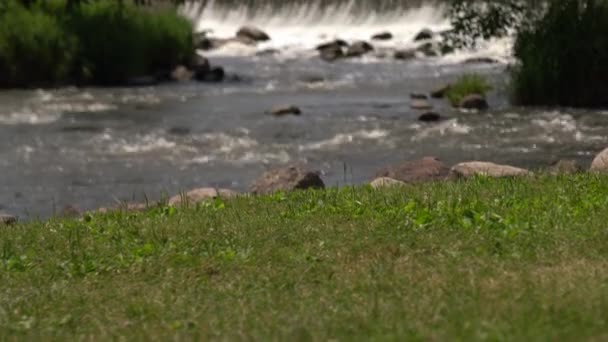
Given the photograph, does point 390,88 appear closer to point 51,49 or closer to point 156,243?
point 51,49

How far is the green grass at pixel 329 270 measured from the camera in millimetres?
6504

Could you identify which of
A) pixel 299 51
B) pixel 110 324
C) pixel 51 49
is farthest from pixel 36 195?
pixel 299 51

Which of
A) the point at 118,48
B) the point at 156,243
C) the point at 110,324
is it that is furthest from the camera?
the point at 118,48

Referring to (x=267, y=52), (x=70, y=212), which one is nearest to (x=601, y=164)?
(x=70, y=212)

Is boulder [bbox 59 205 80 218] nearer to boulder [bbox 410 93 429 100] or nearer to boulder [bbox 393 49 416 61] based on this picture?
boulder [bbox 410 93 429 100]

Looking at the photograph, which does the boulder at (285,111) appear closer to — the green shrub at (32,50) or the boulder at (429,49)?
the green shrub at (32,50)

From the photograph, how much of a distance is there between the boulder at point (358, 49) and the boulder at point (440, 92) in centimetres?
976

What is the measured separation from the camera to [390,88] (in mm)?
27141

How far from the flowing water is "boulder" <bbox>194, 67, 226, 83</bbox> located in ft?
1.89

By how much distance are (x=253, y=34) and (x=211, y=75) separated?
10473 millimetres

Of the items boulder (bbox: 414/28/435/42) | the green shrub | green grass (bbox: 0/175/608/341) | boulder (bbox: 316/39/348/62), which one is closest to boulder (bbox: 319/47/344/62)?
boulder (bbox: 316/39/348/62)

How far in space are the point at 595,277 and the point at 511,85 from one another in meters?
16.0

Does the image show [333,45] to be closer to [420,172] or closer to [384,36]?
[384,36]

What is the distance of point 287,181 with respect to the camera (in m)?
14.0
